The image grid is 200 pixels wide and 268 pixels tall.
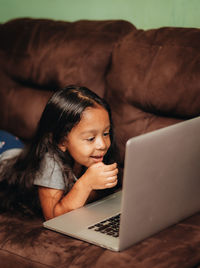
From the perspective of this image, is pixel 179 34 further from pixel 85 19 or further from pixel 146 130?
pixel 85 19

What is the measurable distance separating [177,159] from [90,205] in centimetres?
39

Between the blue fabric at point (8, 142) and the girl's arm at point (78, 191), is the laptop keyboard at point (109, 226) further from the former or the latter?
the blue fabric at point (8, 142)

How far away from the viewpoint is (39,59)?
2205mm

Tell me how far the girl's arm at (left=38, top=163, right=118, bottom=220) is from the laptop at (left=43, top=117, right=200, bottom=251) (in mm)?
44

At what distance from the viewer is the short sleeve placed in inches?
64.2

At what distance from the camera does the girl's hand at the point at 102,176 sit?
1.50 meters

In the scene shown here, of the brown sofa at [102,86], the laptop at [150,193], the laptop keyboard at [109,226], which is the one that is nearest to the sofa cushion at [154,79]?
the brown sofa at [102,86]

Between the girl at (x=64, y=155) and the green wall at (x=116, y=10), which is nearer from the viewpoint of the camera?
the girl at (x=64, y=155)

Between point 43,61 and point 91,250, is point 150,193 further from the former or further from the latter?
point 43,61

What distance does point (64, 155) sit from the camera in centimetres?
172

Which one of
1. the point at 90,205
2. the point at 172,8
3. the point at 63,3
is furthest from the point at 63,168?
the point at 63,3

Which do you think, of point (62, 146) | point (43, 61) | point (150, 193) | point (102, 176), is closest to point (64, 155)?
point (62, 146)

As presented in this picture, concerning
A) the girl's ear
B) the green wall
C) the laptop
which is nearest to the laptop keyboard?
the laptop

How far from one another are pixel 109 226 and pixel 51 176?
310mm
